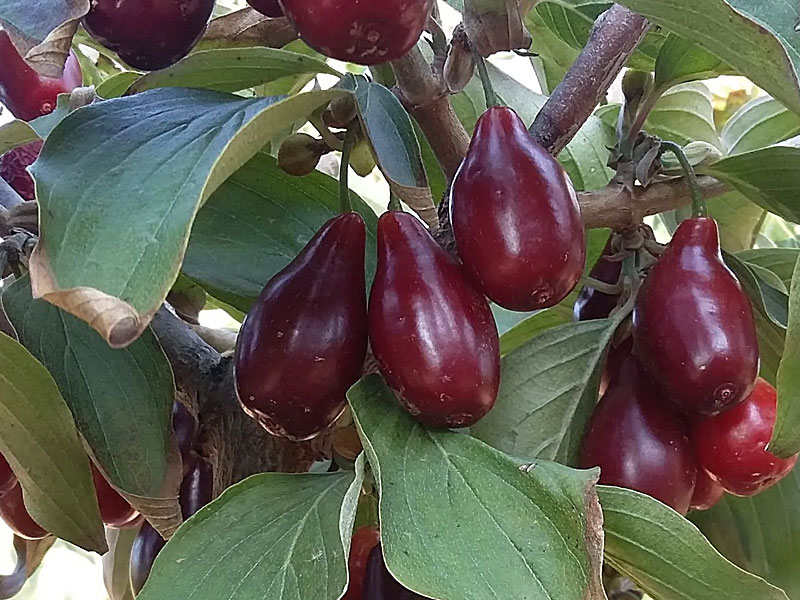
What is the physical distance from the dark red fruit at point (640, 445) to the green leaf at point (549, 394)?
0.05 feet

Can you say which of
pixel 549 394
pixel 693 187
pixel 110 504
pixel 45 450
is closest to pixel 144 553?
pixel 110 504

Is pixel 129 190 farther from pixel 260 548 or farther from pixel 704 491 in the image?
pixel 704 491

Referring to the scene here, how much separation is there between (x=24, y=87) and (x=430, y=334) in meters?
0.31

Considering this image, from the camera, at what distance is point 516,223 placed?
34 centimetres

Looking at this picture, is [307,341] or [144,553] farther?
[144,553]

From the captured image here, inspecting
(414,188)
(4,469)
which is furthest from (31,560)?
(414,188)

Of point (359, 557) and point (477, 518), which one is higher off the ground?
point (477, 518)

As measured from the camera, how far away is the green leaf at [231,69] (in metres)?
0.40

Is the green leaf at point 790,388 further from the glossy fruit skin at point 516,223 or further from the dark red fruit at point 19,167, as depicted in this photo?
the dark red fruit at point 19,167

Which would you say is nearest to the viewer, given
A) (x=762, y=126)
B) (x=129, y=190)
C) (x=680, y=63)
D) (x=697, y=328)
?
(x=129, y=190)

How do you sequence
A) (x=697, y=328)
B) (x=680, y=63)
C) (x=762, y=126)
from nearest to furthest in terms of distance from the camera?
(x=697, y=328)
(x=680, y=63)
(x=762, y=126)

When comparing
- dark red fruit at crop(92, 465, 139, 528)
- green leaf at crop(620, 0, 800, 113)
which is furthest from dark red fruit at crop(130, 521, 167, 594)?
green leaf at crop(620, 0, 800, 113)

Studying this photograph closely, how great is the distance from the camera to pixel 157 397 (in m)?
0.40

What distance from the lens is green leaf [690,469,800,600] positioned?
0.52m
